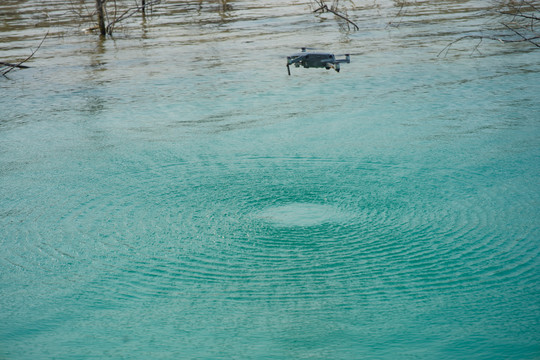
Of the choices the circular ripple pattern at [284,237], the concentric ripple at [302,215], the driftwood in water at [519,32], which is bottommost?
the circular ripple pattern at [284,237]

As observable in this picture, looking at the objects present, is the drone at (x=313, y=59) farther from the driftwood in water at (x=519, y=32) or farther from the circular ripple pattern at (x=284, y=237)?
the circular ripple pattern at (x=284, y=237)

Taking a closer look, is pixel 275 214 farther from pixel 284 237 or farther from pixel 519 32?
pixel 519 32

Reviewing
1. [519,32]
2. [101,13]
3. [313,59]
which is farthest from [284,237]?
[101,13]

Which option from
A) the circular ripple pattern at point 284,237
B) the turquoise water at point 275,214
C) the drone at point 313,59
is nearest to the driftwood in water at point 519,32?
the turquoise water at point 275,214

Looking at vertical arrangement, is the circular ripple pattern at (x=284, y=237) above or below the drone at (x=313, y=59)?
below

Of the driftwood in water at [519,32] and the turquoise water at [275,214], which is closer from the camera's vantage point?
the turquoise water at [275,214]

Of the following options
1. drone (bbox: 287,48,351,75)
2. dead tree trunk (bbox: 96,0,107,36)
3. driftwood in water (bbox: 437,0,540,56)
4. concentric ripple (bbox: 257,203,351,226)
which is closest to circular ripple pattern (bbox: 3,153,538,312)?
concentric ripple (bbox: 257,203,351,226)

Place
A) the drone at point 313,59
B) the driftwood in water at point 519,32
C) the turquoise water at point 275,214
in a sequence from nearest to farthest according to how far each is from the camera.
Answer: the turquoise water at point 275,214 < the driftwood in water at point 519,32 < the drone at point 313,59

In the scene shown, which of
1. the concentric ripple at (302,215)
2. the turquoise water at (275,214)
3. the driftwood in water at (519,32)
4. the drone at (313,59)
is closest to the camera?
the turquoise water at (275,214)

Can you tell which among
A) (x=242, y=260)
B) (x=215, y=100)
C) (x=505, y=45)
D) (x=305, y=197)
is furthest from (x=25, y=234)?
(x=505, y=45)

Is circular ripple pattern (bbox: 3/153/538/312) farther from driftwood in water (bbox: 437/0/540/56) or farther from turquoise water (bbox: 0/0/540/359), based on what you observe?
driftwood in water (bbox: 437/0/540/56)
